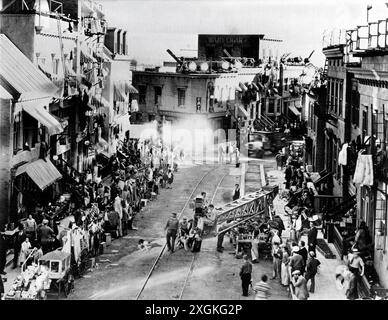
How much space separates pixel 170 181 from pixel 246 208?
28.9 ft

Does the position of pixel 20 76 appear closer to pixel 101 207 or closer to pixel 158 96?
pixel 101 207

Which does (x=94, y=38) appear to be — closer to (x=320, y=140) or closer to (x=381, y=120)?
(x=320, y=140)

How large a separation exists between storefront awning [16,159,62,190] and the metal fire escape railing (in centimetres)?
679

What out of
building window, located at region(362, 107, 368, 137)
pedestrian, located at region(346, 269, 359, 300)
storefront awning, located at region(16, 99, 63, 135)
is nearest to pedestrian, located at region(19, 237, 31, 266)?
storefront awning, located at region(16, 99, 63, 135)

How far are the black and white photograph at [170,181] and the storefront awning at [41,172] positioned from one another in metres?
0.08

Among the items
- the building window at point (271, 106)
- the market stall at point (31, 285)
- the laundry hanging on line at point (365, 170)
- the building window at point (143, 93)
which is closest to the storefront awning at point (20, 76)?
the market stall at point (31, 285)

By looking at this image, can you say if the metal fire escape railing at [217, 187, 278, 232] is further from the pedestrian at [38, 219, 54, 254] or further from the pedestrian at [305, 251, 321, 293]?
the pedestrian at [38, 219, 54, 254]

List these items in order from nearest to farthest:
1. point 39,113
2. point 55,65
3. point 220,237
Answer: point 220,237 → point 39,113 → point 55,65

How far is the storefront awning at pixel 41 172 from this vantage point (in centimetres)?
2391

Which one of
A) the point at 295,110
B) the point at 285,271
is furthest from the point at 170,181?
the point at 295,110

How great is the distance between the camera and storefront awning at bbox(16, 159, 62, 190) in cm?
2391

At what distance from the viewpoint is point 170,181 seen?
3375 cm
